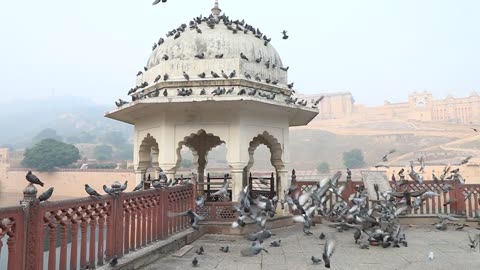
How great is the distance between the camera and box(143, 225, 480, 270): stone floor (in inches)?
248

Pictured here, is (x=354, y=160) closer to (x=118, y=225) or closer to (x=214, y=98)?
(x=214, y=98)

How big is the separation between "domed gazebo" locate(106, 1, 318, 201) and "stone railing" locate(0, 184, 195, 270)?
1.87 meters

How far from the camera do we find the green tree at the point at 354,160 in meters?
96.4

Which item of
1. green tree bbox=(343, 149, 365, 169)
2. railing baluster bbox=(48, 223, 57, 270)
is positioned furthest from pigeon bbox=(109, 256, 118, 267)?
green tree bbox=(343, 149, 365, 169)

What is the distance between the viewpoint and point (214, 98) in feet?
28.9

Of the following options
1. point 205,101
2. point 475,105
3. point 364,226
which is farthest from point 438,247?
point 475,105

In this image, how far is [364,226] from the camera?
27.5 feet

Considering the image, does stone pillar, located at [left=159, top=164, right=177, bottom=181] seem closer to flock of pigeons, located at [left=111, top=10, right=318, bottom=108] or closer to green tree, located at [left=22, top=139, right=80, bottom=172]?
flock of pigeons, located at [left=111, top=10, right=318, bottom=108]

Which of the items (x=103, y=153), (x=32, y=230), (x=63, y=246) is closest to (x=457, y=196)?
(x=63, y=246)

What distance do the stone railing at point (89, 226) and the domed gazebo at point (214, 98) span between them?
1866 millimetres

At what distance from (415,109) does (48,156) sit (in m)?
105

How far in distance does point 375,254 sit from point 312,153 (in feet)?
372

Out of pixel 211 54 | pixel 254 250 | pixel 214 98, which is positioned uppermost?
pixel 211 54

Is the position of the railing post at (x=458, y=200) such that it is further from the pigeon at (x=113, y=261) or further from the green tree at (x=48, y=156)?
the green tree at (x=48, y=156)
